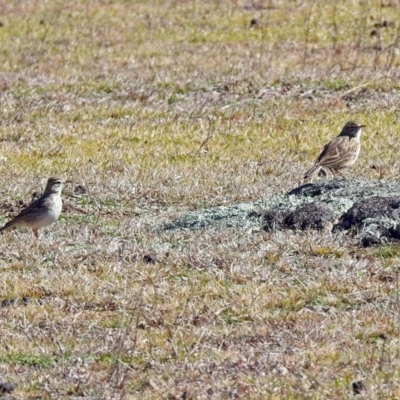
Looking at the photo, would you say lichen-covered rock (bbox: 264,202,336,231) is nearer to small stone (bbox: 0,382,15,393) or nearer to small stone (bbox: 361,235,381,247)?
small stone (bbox: 361,235,381,247)

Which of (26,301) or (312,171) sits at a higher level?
(26,301)

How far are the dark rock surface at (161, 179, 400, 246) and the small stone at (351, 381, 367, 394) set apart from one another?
2.92 m

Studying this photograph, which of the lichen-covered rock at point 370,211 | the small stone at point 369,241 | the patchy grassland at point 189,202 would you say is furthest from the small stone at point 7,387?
the lichen-covered rock at point 370,211

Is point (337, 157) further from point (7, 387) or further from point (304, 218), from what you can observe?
point (7, 387)

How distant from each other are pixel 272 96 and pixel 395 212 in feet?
22.8

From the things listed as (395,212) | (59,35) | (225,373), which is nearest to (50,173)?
(395,212)

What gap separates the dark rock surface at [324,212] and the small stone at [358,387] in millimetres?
2915

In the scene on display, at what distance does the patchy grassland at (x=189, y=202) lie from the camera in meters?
6.57

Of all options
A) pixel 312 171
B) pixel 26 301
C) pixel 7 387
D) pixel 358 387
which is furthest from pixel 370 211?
pixel 7 387

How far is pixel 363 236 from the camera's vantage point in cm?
902

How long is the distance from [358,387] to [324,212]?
3.51 m

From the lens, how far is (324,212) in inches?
372

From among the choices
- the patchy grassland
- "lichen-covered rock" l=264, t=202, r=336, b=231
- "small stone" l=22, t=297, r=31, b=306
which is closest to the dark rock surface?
"lichen-covered rock" l=264, t=202, r=336, b=231

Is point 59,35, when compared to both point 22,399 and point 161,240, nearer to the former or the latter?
point 161,240
